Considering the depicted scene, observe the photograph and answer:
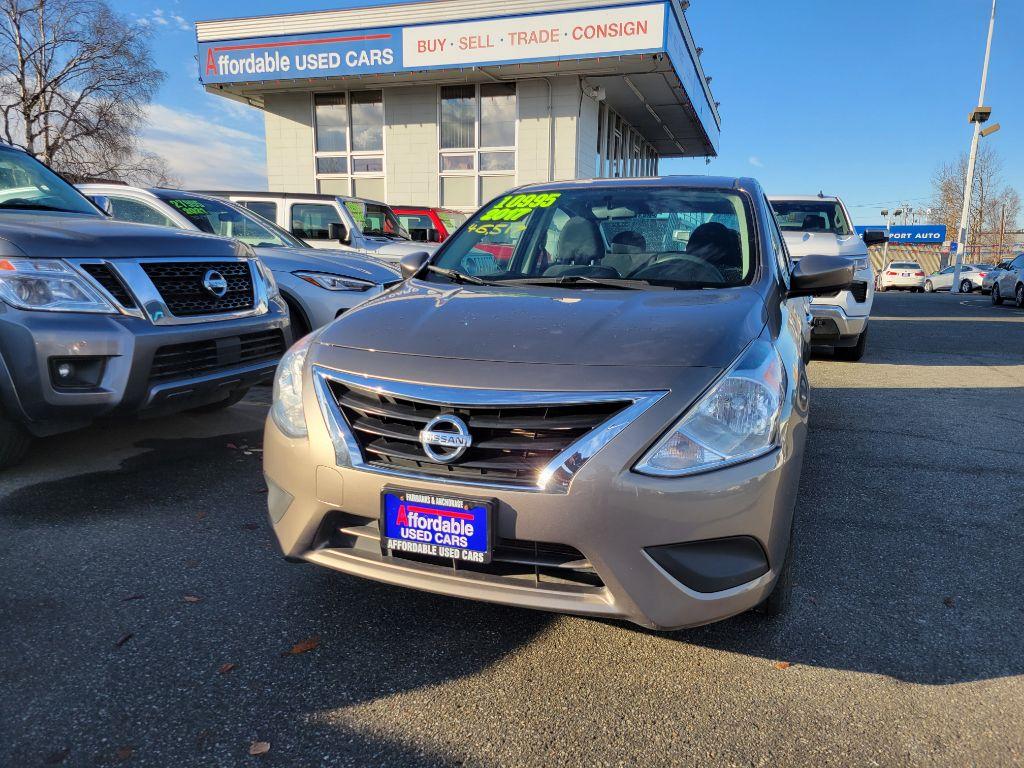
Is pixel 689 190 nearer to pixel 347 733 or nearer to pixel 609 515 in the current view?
pixel 609 515

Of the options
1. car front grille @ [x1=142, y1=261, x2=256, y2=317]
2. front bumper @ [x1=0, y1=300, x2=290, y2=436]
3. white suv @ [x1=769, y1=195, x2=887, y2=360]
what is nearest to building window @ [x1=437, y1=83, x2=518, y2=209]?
white suv @ [x1=769, y1=195, x2=887, y2=360]

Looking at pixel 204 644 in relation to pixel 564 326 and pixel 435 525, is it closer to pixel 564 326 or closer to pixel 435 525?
pixel 435 525

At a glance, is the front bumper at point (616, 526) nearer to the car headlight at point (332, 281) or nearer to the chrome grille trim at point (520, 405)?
the chrome grille trim at point (520, 405)

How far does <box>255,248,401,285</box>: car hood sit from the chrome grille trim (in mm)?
4077

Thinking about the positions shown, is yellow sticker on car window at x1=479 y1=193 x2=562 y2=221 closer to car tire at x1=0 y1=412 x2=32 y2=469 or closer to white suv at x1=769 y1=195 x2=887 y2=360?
car tire at x1=0 y1=412 x2=32 y2=469

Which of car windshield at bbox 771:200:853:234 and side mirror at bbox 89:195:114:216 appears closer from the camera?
side mirror at bbox 89:195:114:216

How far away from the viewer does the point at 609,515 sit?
5.63ft

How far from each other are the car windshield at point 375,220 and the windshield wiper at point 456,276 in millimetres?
6340

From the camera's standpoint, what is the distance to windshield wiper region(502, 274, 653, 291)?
2.73m

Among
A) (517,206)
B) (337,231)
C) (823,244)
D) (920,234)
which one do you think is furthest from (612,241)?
(920,234)

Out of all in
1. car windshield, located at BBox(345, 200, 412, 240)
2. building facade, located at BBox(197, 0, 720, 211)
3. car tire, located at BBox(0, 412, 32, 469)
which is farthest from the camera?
building facade, located at BBox(197, 0, 720, 211)

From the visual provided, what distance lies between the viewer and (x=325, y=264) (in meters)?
5.84

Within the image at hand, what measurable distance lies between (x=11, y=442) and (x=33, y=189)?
6.48ft

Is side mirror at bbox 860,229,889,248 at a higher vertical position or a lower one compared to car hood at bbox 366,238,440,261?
higher
